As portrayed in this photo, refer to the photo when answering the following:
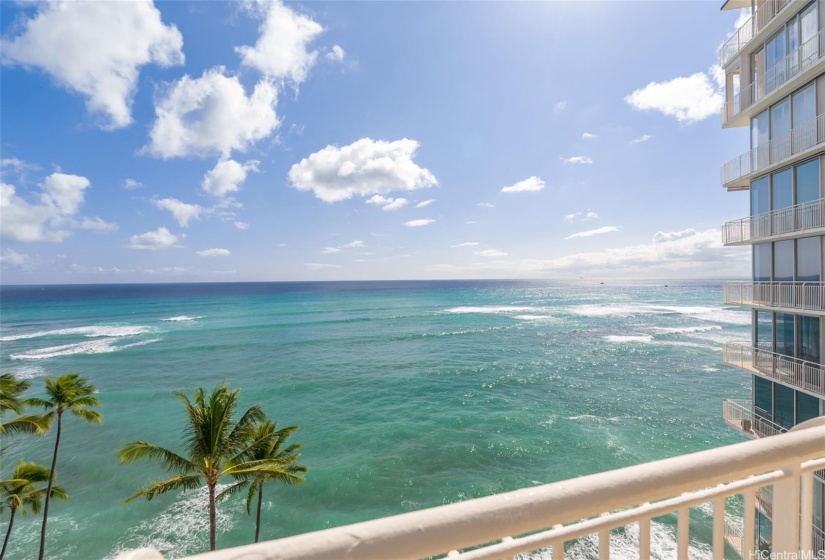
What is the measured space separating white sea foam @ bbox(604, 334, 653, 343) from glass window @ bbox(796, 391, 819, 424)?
97.2 ft

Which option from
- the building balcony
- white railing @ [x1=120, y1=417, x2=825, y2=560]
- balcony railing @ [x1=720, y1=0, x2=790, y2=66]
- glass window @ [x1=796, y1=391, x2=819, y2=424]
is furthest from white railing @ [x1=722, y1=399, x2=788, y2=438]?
white railing @ [x1=120, y1=417, x2=825, y2=560]

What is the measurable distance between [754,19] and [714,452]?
14.0 metres

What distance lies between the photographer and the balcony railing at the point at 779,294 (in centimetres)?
775

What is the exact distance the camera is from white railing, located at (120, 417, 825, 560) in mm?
891

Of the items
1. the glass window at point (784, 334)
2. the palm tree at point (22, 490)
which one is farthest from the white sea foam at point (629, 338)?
the palm tree at point (22, 490)

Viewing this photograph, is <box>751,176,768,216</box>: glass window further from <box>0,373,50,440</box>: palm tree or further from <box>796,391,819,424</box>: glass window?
<box>0,373,50,440</box>: palm tree

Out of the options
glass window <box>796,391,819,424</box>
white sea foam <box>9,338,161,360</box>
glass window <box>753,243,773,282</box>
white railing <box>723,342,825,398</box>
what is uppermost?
glass window <box>753,243,773,282</box>

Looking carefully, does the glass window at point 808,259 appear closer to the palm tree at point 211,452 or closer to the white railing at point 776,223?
the white railing at point 776,223

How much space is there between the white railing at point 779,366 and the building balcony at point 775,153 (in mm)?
4772

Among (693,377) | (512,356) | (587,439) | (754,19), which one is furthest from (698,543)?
(512,356)

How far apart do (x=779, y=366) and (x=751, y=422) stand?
77.7 inches

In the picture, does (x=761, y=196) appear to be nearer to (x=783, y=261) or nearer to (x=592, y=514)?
(x=783, y=261)

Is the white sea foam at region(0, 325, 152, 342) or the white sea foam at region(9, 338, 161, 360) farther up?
the white sea foam at region(0, 325, 152, 342)

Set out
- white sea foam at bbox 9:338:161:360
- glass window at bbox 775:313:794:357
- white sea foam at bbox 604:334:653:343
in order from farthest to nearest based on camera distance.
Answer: white sea foam at bbox 604:334:653:343 → white sea foam at bbox 9:338:161:360 → glass window at bbox 775:313:794:357
